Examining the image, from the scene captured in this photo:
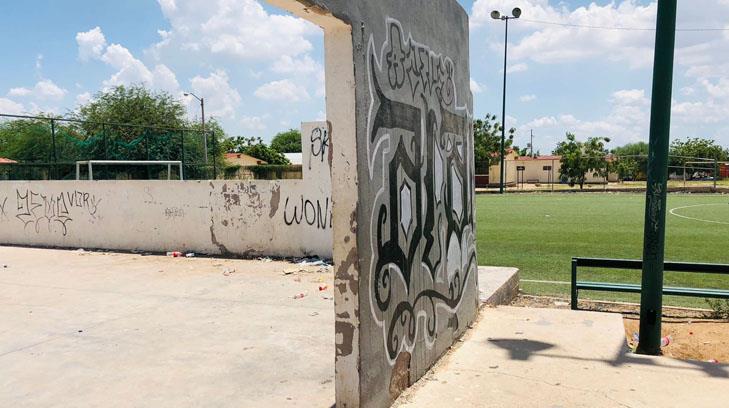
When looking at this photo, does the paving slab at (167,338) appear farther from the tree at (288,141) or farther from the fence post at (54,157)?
the tree at (288,141)

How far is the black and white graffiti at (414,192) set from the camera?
3.61m

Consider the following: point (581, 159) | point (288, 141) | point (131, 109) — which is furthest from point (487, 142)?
point (288, 141)

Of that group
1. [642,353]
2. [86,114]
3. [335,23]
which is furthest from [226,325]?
[86,114]

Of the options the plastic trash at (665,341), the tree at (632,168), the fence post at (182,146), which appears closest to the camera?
the plastic trash at (665,341)

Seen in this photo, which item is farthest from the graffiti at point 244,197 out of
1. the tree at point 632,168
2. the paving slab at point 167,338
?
the tree at point 632,168

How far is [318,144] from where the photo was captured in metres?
10.1

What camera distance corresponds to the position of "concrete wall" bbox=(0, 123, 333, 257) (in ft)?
33.7

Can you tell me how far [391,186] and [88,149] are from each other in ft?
52.1

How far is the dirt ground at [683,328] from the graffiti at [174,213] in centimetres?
697

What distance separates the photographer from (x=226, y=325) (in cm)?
598

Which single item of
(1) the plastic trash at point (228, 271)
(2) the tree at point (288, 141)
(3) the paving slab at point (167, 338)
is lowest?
(1) the plastic trash at point (228, 271)

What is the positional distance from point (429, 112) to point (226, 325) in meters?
3.20

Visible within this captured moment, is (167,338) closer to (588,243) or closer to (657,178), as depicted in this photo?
(657,178)

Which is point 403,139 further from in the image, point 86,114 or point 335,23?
point 86,114
